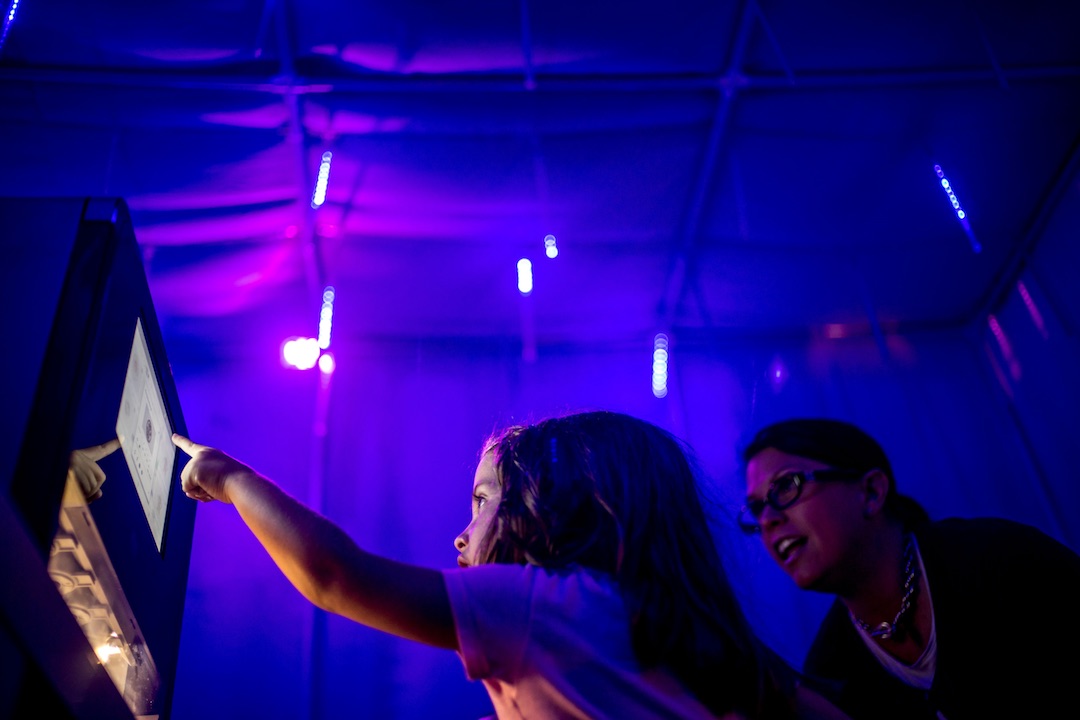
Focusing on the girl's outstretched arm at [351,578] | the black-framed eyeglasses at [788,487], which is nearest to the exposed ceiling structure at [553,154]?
the black-framed eyeglasses at [788,487]

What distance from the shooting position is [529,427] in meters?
1.18

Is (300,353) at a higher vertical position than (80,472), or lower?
higher

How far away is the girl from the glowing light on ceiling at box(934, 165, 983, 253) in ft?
8.68

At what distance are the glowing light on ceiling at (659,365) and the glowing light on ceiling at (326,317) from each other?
153 centimetres

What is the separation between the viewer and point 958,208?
3.26m

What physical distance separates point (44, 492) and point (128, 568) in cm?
26

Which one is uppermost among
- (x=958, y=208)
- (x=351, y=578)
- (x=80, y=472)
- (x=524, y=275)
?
(x=524, y=275)

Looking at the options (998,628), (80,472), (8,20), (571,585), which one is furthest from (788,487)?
(8,20)

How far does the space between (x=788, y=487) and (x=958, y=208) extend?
1.98 meters

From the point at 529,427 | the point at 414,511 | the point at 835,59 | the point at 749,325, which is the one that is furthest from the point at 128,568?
the point at 749,325

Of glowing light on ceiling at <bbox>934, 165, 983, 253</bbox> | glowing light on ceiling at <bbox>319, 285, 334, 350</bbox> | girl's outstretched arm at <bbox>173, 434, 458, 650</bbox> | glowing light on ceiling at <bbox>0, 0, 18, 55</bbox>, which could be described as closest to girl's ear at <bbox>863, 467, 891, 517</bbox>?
girl's outstretched arm at <bbox>173, 434, 458, 650</bbox>

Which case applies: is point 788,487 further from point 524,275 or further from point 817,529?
Result: point 524,275

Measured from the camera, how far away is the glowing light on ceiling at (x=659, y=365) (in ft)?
12.2

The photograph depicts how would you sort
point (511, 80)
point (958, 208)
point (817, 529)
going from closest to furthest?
point (817, 529)
point (511, 80)
point (958, 208)
